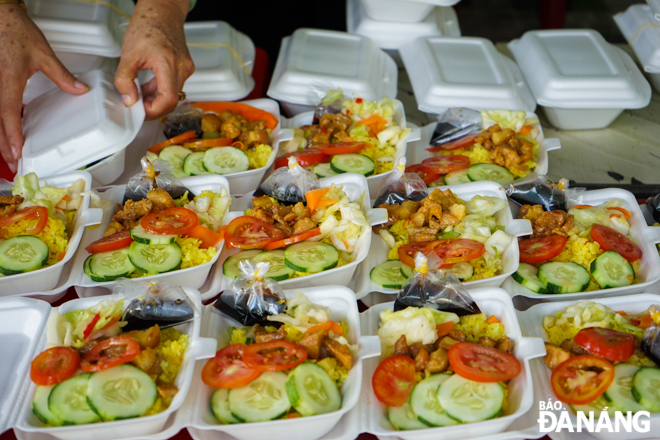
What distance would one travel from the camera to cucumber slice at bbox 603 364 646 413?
1.63m

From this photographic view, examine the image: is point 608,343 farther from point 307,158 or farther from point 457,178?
point 307,158

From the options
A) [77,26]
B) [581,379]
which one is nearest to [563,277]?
[581,379]

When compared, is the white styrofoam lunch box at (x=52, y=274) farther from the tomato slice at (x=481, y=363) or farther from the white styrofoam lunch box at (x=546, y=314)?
the white styrofoam lunch box at (x=546, y=314)

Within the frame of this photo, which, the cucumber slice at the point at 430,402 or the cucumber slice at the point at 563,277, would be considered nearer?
the cucumber slice at the point at 430,402

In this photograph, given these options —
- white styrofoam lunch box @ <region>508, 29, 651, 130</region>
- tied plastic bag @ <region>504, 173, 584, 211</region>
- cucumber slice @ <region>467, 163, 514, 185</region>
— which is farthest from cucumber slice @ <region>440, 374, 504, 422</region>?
white styrofoam lunch box @ <region>508, 29, 651, 130</region>

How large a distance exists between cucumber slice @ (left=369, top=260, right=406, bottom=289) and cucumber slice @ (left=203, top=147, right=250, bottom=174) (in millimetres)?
966

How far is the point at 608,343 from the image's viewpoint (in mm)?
1747

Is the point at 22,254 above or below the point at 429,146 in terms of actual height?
above

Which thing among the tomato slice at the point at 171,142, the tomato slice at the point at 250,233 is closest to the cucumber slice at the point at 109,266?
the tomato slice at the point at 250,233

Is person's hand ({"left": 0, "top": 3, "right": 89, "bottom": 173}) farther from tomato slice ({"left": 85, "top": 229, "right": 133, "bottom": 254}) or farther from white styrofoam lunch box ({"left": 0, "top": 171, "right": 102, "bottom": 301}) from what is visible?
tomato slice ({"left": 85, "top": 229, "right": 133, "bottom": 254})

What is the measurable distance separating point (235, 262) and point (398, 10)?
2.41 m

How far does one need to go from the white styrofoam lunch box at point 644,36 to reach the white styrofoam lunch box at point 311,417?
2.52 metres

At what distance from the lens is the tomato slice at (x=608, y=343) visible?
1736mm

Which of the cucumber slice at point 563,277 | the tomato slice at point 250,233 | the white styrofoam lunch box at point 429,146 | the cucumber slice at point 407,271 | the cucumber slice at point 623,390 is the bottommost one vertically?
the white styrofoam lunch box at point 429,146
